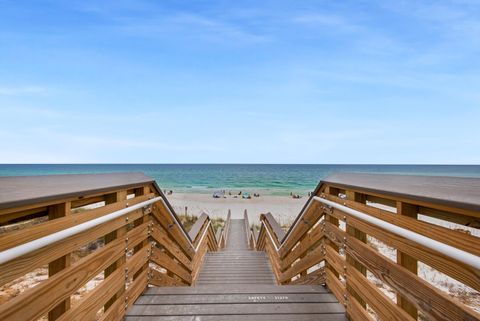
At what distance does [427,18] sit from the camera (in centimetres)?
1758

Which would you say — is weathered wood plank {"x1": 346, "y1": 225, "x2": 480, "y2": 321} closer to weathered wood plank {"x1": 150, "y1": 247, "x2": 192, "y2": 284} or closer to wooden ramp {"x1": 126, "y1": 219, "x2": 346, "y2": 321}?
wooden ramp {"x1": 126, "y1": 219, "x2": 346, "y2": 321}

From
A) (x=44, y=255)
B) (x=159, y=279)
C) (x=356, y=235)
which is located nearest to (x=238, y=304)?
(x=159, y=279)

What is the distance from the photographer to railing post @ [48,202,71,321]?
50.3 inches

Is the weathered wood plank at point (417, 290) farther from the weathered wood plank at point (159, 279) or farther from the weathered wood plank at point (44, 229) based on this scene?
the weathered wood plank at point (159, 279)

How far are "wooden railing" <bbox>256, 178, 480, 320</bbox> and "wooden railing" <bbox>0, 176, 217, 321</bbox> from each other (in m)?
1.50

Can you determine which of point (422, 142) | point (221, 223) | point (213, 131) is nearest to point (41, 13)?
point (221, 223)

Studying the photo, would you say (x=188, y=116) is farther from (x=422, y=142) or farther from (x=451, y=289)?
(x=422, y=142)

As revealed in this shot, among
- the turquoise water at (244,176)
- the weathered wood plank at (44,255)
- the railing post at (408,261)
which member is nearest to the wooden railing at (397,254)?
the railing post at (408,261)

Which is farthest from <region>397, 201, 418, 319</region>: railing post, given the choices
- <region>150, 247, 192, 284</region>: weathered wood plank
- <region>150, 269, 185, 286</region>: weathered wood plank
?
<region>150, 269, 185, 286</region>: weathered wood plank

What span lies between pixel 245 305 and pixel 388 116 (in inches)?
2425

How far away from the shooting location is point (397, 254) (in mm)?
1411

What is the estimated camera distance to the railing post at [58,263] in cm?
128

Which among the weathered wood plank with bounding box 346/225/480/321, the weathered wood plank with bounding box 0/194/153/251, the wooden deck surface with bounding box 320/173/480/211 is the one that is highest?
the wooden deck surface with bounding box 320/173/480/211

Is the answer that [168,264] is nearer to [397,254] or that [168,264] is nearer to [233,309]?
[233,309]
